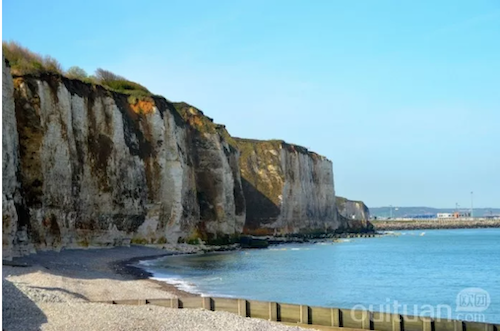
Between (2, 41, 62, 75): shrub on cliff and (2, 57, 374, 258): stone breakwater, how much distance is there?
2.63ft

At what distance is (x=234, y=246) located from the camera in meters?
58.8

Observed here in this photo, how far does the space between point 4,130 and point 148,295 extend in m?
11.6

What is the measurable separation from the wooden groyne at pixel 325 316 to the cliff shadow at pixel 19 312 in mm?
2717

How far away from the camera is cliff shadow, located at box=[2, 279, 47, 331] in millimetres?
10819

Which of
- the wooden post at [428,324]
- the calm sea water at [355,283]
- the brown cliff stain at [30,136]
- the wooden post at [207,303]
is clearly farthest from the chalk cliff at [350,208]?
the wooden post at [428,324]

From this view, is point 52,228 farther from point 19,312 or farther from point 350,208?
point 350,208

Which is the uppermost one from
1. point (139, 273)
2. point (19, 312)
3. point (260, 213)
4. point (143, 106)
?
point (143, 106)

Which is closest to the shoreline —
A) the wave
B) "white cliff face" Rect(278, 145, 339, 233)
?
the wave

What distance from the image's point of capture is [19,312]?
39.5 feet

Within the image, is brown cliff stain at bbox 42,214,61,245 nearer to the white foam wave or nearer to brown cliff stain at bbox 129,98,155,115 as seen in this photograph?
the white foam wave

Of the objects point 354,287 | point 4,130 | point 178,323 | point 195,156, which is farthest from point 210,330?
point 195,156

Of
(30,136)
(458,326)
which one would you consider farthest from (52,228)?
(458,326)

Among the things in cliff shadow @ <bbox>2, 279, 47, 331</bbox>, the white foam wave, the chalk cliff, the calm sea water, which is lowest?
the calm sea water

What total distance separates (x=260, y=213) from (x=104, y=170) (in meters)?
46.2
